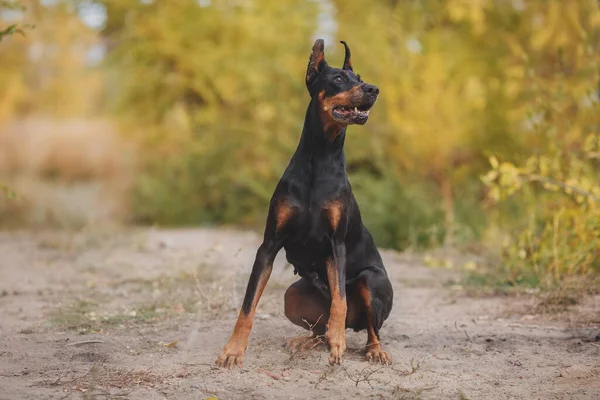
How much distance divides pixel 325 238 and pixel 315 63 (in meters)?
1.03

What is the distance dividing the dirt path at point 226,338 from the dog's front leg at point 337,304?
0.11 m

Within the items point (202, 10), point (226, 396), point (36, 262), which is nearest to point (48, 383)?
point (226, 396)

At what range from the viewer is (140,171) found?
48.5 ft

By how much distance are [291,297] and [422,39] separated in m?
7.33

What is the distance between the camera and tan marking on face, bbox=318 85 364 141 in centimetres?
402

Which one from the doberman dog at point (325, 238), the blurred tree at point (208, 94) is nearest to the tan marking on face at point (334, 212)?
the doberman dog at point (325, 238)

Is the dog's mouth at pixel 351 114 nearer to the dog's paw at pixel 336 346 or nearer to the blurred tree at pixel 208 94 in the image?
the dog's paw at pixel 336 346

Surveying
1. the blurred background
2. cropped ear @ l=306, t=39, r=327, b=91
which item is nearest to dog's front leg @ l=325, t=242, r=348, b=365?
cropped ear @ l=306, t=39, r=327, b=91

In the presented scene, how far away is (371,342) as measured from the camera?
432 cm

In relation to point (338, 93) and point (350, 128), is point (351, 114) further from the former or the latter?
point (350, 128)

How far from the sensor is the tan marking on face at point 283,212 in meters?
4.04

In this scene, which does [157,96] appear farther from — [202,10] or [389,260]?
[389,260]

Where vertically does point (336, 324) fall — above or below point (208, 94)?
below

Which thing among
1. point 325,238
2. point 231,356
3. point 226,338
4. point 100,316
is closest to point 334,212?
point 325,238
